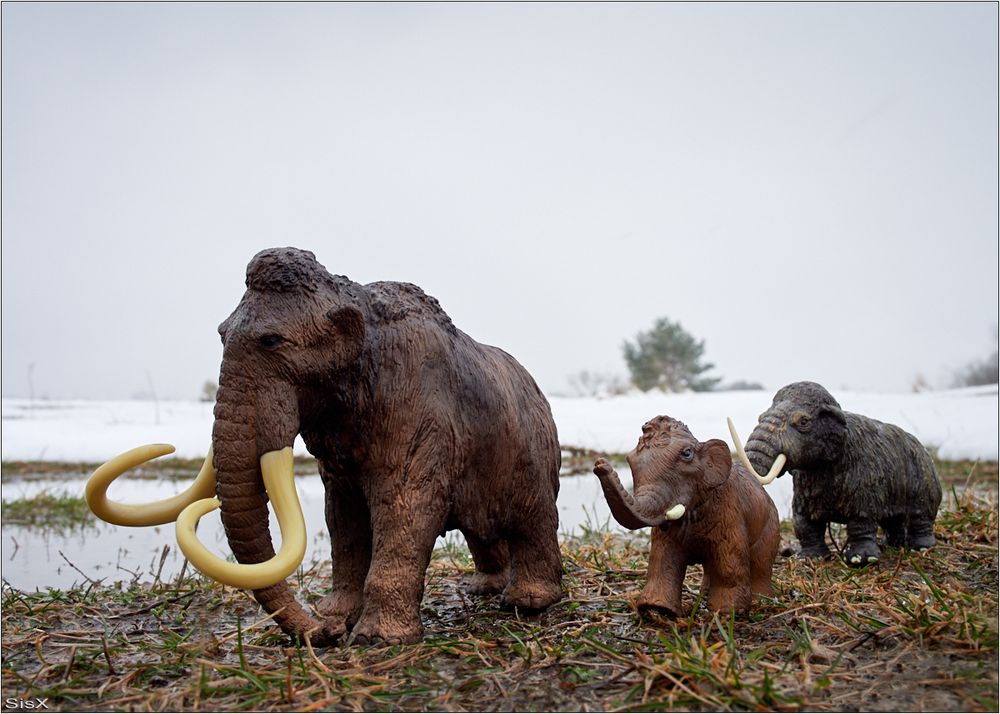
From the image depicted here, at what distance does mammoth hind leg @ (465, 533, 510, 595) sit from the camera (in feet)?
9.29

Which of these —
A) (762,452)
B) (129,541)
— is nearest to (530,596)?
(762,452)

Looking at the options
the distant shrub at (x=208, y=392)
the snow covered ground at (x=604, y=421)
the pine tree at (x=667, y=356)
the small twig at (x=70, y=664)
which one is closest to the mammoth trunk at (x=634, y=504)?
the small twig at (x=70, y=664)

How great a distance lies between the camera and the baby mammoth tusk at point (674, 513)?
2.16 metres

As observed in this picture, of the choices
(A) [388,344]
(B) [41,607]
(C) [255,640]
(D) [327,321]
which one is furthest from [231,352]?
(B) [41,607]

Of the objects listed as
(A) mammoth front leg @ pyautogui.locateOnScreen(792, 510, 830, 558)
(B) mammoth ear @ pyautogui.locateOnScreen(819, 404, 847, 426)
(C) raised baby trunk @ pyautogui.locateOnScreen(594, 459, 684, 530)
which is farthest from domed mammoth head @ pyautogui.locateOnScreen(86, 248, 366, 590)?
(A) mammoth front leg @ pyautogui.locateOnScreen(792, 510, 830, 558)

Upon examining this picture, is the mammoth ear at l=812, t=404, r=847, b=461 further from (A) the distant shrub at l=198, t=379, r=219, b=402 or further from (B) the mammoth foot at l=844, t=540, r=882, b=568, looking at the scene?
(A) the distant shrub at l=198, t=379, r=219, b=402

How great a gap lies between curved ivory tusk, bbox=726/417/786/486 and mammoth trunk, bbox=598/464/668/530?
1.60 ft

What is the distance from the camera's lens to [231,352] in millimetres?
2027

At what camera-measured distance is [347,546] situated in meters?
2.44

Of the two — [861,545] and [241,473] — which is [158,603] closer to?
[241,473]

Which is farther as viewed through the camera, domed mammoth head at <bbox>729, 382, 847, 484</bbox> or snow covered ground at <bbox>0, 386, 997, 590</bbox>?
snow covered ground at <bbox>0, 386, 997, 590</bbox>

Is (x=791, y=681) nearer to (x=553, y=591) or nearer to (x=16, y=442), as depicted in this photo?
(x=553, y=591)

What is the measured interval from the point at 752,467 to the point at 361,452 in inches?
56.0

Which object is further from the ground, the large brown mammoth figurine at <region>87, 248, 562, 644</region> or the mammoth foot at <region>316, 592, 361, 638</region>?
the large brown mammoth figurine at <region>87, 248, 562, 644</region>
